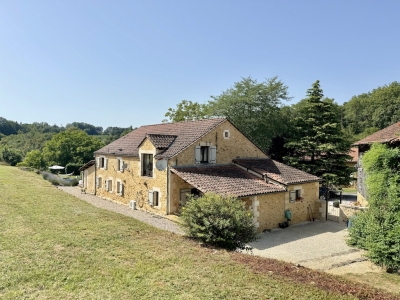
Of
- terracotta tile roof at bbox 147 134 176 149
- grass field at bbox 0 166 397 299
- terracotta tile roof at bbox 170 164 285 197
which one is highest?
terracotta tile roof at bbox 147 134 176 149

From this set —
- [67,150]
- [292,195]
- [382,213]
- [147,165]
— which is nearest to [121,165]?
[147,165]

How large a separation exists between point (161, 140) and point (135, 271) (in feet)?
45.5

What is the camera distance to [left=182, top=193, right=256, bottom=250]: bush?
33.7 ft

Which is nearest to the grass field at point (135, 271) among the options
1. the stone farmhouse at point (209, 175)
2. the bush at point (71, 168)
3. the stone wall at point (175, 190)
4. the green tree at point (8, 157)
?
the stone farmhouse at point (209, 175)

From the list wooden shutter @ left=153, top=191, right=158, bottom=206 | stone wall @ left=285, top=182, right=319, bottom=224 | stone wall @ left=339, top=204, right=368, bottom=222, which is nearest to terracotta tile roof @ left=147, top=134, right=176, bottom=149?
wooden shutter @ left=153, top=191, right=158, bottom=206

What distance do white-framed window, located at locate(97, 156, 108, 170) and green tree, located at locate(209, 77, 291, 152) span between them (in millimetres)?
15687

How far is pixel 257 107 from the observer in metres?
34.9

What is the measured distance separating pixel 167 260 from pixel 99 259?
1983 millimetres

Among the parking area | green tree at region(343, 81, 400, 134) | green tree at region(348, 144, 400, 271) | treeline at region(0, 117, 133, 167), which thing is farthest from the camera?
treeline at region(0, 117, 133, 167)

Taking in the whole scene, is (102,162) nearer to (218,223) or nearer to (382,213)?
(218,223)

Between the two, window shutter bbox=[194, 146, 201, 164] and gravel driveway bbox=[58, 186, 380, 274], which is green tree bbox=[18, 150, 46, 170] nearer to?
gravel driveway bbox=[58, 186, 380, 274]

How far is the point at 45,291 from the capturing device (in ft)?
21.3

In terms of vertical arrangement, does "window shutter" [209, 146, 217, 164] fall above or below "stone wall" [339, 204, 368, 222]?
above

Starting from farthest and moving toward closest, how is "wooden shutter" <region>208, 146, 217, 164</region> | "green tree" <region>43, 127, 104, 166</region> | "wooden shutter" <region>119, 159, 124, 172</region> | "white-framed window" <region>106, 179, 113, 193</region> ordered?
"green tree" <region>43, 127, 104, 166</region>, "white-framed window" <region>106, 179, 113, 193</region>, "wooden shutter" <region>119, 159, 124, 172</region>, "wooden shutter" <region>208, 146, 217, 164</region>
